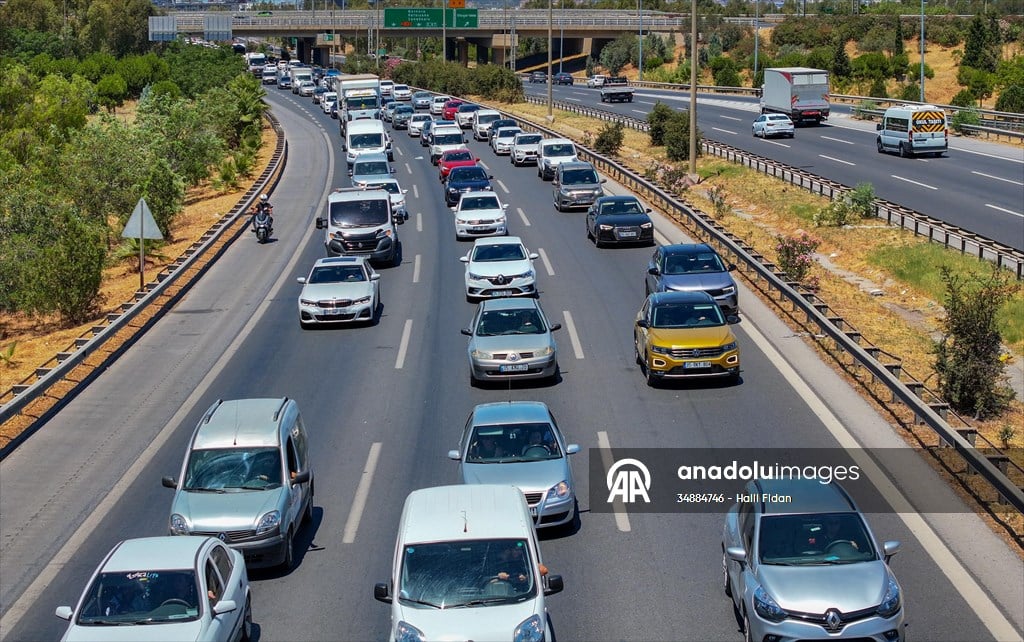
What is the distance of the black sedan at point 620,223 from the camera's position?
3497 cm

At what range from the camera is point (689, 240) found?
118 ft

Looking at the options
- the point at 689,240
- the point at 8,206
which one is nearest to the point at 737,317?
the point at 689,240

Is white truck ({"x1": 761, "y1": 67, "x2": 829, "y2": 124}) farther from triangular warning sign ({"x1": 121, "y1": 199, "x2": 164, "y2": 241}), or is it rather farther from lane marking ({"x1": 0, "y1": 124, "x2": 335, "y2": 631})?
lane marking ({"x1": 0, "y1": 124, "x2": 335, "y2": 631})

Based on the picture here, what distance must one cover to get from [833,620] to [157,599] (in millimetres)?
6257

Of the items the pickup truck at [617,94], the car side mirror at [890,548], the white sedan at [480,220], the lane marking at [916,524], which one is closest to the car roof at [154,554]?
the car side mirror at [890,548]

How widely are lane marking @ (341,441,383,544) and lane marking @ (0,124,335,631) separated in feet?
10.9

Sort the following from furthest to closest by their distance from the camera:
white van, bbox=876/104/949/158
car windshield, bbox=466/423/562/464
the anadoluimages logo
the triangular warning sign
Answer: white van, bbox=876/104/949/158 → the triangular warning sign → the anadoluimages logo → car windshield, bbox=466/423/562/464

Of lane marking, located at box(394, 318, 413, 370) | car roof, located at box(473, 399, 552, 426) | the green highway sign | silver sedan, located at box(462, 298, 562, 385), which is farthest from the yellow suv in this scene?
the green highway sign

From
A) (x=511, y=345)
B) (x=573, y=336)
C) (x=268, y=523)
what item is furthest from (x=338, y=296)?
(x=268, y=523)

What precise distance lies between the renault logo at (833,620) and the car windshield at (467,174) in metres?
35.7

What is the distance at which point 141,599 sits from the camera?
11.3 metres

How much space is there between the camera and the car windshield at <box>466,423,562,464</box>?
622 inches

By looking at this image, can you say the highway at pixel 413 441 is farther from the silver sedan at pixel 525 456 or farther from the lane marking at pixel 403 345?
the silver sedan at pixel 525 456

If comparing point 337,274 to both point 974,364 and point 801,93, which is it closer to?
point 974,364
